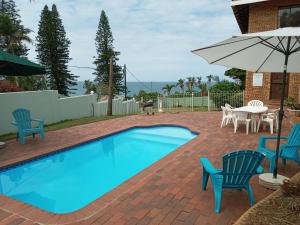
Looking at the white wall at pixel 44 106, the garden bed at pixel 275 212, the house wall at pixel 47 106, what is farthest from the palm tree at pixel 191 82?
the garden bed at pixel 275 212

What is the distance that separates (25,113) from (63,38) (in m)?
27.3

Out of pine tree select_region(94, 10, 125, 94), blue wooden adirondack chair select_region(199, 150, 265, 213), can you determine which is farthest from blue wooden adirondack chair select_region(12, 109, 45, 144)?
pine tree select_region(94, 10, 125, 94)

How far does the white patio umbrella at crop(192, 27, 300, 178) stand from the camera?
3.99m

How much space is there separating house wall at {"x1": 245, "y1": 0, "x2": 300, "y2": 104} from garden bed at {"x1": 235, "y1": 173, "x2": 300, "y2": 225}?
1049 centimetres

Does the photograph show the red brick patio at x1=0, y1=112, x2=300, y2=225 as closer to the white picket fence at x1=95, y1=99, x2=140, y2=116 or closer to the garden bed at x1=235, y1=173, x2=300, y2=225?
the garden bed at x1=235, y1=173, x2=300, y2=225

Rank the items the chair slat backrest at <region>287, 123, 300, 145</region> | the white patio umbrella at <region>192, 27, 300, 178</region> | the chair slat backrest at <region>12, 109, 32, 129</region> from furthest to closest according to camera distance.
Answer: the chair slat backrest at <region>12, 109, 32, 129</region>
the chair slat backrest at <region>287, 123, 300, 145</region>
the white patio umbrella at <region>192, 27, 300, 178</region>

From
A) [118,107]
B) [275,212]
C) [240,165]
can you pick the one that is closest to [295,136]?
[240,165]

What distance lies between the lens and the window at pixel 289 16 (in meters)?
11.5

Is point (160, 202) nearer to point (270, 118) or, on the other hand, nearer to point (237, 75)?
point (270, 118)

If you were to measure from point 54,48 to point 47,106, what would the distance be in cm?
2288

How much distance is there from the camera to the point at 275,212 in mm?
2619

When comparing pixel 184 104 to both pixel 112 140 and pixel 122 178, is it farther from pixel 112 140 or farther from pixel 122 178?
pixel 122 178

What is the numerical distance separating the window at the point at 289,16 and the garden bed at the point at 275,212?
36.3ft

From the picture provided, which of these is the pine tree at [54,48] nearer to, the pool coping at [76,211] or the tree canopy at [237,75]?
the tree canopy at [237,75]
